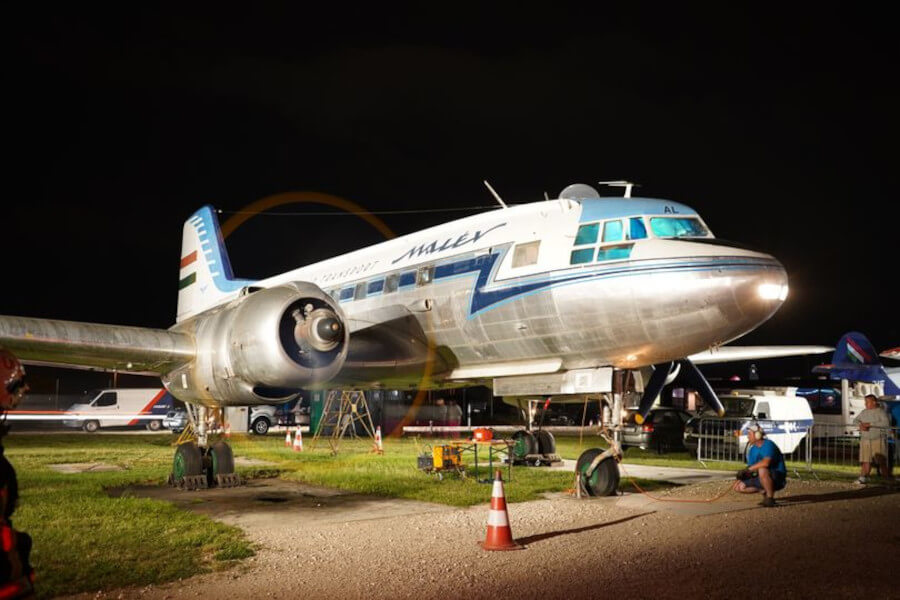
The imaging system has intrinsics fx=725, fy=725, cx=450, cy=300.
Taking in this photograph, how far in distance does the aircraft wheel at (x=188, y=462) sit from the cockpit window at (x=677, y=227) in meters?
8.62

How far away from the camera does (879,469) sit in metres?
14.6

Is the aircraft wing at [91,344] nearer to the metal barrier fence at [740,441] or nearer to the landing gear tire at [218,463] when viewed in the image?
the landing gear tire at [218,463]

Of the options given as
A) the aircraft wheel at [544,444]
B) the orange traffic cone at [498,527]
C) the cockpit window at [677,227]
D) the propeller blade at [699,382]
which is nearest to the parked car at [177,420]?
the aircraft wheel at [544,444]

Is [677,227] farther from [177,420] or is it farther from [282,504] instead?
[177,420]

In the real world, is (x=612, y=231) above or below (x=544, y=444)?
above

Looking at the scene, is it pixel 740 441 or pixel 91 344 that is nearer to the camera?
pixel 91 344

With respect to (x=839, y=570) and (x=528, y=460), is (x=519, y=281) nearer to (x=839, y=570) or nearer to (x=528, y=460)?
(x=839, y=570)

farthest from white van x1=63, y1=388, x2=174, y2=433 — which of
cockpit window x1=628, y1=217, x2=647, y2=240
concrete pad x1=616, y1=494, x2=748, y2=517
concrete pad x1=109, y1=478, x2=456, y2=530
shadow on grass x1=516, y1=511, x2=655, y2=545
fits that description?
cockpit window x1=628, y1=217, x2=647, y2=240

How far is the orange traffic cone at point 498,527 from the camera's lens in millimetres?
7652

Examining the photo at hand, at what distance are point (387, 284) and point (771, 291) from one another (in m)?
6.22

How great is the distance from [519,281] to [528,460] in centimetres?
726

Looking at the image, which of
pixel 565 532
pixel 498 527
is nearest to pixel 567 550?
pixel 498 527

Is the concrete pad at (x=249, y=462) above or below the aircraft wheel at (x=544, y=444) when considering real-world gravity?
below

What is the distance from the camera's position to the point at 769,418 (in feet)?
66.5
